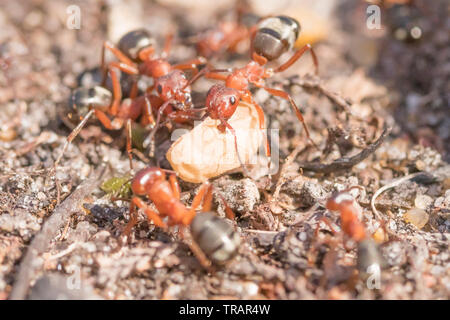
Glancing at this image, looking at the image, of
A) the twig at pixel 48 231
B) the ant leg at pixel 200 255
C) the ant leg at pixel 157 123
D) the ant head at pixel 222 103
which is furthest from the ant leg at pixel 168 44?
the ant leg at pixel 200 255

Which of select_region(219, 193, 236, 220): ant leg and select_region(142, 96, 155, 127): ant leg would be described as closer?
select_region(219, 193, 236, 220): ant leg

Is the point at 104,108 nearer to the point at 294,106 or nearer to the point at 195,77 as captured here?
the point at 195,77

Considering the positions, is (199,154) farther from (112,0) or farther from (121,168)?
(112,0)

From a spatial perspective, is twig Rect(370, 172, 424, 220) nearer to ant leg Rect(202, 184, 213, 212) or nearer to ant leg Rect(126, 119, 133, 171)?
ant leg Rect(202, 184, 213, 212)

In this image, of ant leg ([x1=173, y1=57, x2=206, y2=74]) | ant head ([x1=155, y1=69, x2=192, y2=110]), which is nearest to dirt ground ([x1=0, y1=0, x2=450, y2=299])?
ant leg ([x1=173, y1=57, x2=206, y2=74])

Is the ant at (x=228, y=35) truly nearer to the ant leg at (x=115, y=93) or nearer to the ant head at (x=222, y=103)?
the ant leg at (x=115, y=93)

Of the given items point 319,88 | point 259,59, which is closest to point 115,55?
point 259,59

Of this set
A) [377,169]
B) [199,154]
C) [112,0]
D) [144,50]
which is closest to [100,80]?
[144,50]

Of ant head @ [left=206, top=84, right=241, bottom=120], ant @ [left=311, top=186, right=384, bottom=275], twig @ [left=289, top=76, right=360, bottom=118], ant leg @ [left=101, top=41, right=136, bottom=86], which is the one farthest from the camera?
ant leg @ [left=101, top=41, right=136, bottom=86]
